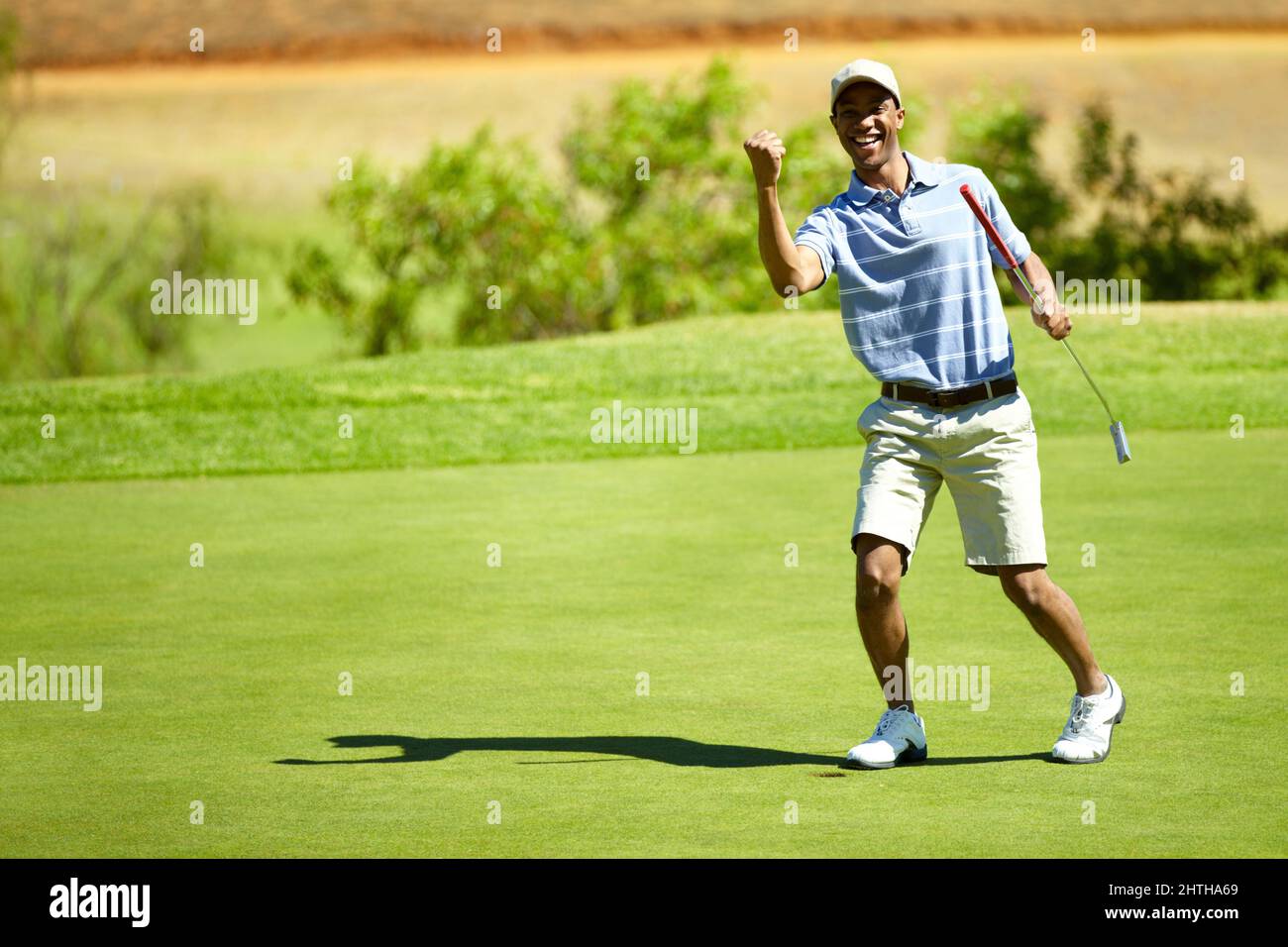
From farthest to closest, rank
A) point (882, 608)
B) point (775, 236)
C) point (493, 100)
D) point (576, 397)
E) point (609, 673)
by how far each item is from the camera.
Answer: point (493, 100) < point (576, 397) < point (609, 673) < point (882, 608) < point (775, 236)

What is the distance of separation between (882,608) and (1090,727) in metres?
0.69

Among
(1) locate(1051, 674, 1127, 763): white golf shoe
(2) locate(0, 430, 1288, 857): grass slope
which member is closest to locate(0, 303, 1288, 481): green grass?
(2) locate(0, 430, 1288, 857): grass slope

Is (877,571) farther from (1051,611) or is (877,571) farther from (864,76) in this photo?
(864,76)

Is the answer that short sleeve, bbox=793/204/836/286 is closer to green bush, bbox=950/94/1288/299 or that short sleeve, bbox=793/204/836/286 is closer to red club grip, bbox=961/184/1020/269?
red club grip, bbox=961/184/1020/269

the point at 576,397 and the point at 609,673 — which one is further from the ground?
the point at 576,397

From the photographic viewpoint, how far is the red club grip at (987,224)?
5910mm

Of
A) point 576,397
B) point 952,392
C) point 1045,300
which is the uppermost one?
point 576,397

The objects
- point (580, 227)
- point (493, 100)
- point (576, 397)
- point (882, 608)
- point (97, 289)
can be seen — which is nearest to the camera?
point (882, 608)

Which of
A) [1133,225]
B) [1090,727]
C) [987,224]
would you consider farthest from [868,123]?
[1133,225]

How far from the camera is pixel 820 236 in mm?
5895

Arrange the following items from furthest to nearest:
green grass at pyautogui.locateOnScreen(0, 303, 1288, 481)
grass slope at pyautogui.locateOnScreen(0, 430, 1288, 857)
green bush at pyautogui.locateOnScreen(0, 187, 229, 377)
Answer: green bush at pyautogui.locateOnScreen(0, 187, 229, 377), green grass at pyautogui.locateOnScreen(0, 303, 1288, 481), grass slope at pyautogui.locateOnScreen(0, 430, 1288, 857)

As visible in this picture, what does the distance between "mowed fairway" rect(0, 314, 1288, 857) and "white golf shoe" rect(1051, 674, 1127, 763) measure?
7cm

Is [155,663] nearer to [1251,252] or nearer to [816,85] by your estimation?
[1251,252]

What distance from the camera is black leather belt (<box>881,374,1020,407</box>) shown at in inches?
235
